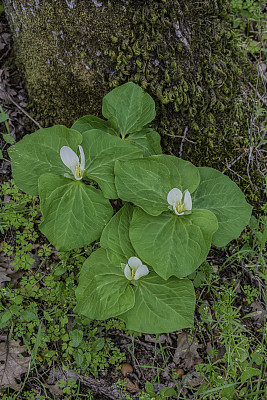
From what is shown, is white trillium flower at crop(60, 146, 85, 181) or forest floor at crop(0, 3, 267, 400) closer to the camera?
white trillium flower at crop(60, 146, 85, 181)

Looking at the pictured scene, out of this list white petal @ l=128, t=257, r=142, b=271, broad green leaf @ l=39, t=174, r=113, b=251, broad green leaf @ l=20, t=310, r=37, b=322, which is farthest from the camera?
broad green leaf @ l=20, t=310, r=37, b=322

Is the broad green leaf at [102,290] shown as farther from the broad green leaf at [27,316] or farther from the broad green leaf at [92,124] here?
the broad green leaf at [92,124]

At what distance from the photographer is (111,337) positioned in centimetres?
247

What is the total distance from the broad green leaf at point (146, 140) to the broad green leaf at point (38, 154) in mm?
425

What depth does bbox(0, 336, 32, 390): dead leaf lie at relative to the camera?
7.36 feet

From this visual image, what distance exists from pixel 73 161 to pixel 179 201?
2.26 ft

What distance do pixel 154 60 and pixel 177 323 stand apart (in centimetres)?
179

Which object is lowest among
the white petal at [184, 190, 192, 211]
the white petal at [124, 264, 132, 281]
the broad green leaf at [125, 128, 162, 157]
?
the white petal at [124, 264, 132, 281]

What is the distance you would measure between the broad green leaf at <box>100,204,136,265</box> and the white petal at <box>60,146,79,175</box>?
41 centimetres

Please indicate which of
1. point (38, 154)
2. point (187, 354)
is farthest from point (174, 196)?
point (187, 354)

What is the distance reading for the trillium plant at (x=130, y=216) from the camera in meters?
2.08

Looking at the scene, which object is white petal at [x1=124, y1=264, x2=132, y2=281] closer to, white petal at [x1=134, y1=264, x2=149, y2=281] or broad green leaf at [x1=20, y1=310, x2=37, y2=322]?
white petal at [x1=134, y1=264, x2=149, y2=281]

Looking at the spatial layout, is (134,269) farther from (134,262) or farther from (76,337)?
(76,337)

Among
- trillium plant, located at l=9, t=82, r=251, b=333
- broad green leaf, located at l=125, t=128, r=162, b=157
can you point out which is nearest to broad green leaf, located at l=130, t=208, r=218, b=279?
trillium plant, located at l=9, t=82, r=251, b=333
